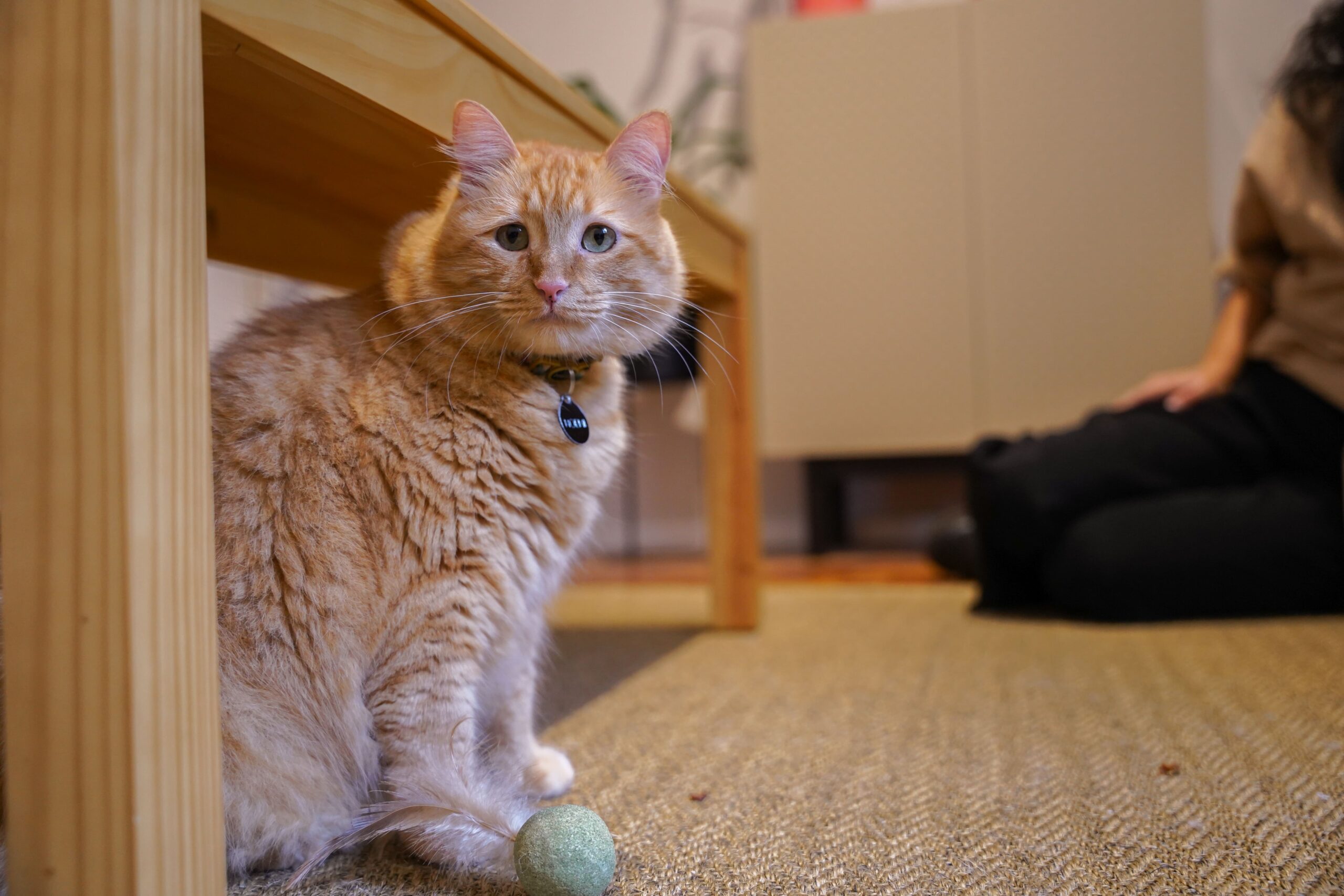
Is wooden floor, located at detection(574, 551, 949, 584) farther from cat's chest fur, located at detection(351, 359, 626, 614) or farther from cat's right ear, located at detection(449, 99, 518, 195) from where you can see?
cat's right ear, located at detection(449, 99, 518, 195)

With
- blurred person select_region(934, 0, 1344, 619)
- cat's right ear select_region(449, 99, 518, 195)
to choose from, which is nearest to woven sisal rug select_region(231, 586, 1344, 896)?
blurred person select_region(934, 0, 1344, 619)

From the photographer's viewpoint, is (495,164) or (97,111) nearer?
(97,111)

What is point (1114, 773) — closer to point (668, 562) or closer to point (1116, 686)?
point (1116, 686)

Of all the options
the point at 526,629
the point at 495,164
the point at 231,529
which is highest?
the point at 495,164

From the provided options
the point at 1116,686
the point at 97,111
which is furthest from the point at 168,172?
the point at 1116,686

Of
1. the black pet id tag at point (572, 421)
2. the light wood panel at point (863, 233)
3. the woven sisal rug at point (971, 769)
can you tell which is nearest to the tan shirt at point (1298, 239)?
the woven sisal rug at point (971, 769)

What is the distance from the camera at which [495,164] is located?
0.75m

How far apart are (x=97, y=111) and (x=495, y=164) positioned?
1.06 feet

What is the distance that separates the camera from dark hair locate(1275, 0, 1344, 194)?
1.46 m

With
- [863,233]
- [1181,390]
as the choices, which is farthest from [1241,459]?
[863,233]

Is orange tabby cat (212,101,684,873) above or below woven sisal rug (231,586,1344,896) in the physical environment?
above

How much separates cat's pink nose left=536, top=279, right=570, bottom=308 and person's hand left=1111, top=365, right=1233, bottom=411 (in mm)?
1502

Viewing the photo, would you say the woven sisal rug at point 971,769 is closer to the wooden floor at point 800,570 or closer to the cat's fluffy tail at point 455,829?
the cat's fluffy tail at point 455,829

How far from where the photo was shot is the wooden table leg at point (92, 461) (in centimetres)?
47
